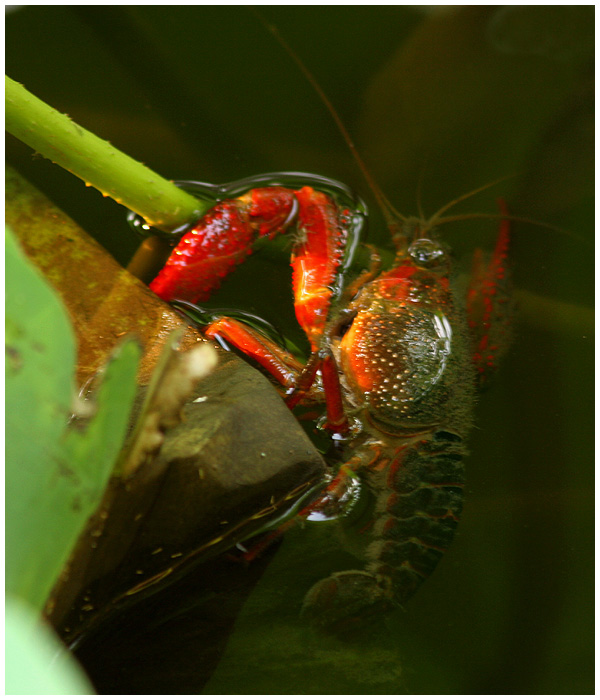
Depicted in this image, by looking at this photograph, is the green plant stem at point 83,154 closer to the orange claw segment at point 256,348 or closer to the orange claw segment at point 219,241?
the orange claw segment at point 219,241

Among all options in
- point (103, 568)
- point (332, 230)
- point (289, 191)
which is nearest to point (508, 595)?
point (103, 568)

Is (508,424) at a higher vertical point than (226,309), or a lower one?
lower

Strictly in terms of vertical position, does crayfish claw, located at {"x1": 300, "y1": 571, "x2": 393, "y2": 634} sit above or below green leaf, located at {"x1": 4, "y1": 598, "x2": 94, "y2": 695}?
below

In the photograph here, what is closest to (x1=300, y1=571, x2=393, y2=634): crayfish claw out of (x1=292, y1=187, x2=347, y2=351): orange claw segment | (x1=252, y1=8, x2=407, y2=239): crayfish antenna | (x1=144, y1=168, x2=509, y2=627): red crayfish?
(x1=144, y1=168, x2=509, y2=627): red crayfish

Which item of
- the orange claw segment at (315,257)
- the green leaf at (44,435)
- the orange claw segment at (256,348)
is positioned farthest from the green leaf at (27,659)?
the orange claw segment at (315,257)

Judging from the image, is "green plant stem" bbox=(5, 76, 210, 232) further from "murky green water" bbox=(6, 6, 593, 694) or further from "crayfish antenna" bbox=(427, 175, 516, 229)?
"crayfish antenna" bbox=(427, 175, 516, 229)

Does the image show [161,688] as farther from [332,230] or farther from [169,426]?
[332,230]

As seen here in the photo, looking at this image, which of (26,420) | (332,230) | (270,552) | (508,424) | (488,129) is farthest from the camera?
(488,129)

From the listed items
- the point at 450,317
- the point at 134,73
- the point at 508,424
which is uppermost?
the point at 134,73
